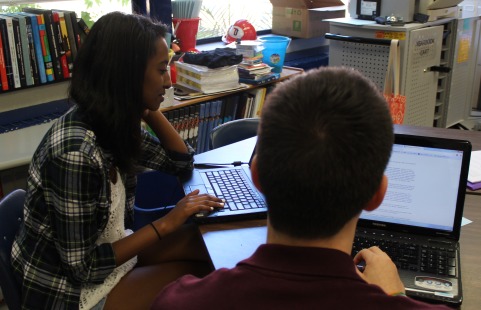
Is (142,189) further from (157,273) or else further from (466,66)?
(466,66)

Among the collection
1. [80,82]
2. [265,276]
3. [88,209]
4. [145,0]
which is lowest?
[88,209]

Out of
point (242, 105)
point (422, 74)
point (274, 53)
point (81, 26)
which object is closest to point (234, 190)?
point (81, 26)

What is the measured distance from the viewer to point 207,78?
2781mm

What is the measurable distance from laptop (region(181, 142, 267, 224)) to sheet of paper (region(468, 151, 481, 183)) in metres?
0.72

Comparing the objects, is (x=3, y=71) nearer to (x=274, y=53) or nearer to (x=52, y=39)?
(x=52, y=39)

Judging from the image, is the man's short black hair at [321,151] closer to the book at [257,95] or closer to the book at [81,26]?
the book at [81,26]

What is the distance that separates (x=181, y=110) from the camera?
276 centimetres

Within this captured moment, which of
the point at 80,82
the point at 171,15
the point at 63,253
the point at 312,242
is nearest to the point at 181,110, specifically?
the point at 171,15

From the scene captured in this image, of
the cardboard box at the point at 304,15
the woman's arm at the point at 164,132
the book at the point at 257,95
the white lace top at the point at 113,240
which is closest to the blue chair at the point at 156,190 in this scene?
the woman's arm at the point at 164,132

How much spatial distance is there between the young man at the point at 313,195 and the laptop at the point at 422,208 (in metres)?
0.52

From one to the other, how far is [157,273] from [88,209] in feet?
1.16

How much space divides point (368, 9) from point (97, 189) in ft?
7.95

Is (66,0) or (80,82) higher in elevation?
(66,0)

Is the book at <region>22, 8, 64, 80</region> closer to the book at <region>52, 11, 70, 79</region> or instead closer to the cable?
the book at <region>52, 11, 70, 79</region>
